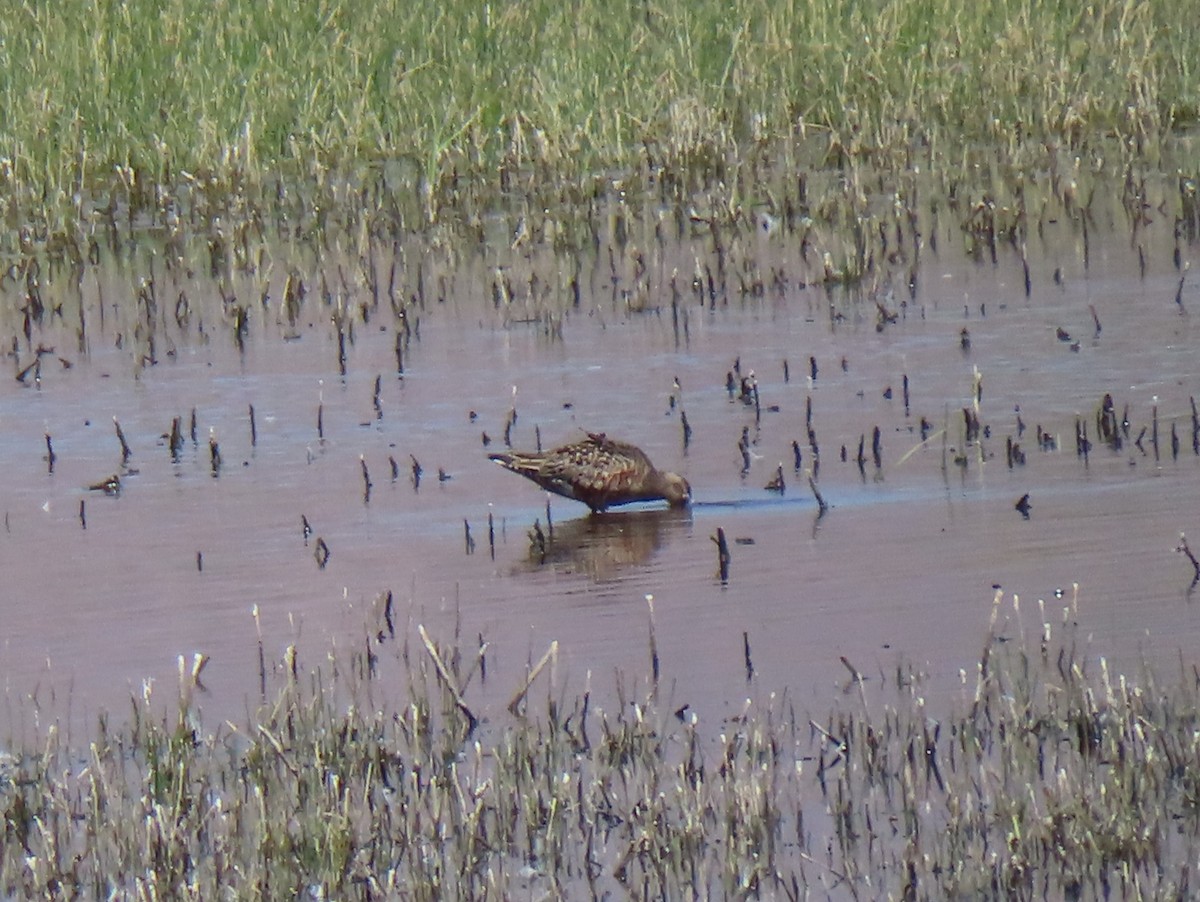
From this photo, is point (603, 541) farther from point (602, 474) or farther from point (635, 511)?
point (635, 511)

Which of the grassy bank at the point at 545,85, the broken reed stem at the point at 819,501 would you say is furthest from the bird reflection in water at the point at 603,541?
the grassy bank at the point at 545,85

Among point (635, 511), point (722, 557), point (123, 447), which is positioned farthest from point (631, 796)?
point (123, 447)

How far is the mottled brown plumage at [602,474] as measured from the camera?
8.67 m

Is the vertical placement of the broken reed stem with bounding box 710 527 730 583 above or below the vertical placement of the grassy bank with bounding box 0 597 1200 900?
above

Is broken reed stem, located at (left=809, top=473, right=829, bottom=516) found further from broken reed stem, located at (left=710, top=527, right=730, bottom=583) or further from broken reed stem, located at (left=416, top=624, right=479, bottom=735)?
broken reed stem, located at (left=416, top=624, right=479, bottom=735)

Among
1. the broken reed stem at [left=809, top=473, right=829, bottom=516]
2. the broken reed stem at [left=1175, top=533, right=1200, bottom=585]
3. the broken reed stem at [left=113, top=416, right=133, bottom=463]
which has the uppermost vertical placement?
the broken reed stem at [left=113, top=416, right=133, bottom=463]

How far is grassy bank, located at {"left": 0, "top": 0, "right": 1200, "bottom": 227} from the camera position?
15.4 m

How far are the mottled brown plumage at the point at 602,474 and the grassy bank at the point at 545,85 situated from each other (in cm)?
584

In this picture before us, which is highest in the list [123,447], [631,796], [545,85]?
[545,85]

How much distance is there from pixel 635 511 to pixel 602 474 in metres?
0.27

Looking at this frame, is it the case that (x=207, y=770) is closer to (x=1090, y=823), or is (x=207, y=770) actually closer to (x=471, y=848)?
(x=471, y=848)

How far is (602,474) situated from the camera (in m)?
8.70

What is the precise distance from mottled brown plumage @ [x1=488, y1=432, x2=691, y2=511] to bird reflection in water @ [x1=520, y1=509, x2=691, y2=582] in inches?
3.5

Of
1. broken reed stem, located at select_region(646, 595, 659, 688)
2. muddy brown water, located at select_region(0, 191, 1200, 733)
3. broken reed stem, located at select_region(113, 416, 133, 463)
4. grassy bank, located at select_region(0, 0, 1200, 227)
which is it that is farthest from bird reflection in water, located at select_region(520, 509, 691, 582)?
grassy bank, located at select_region(0, 0, 1200, 227)
